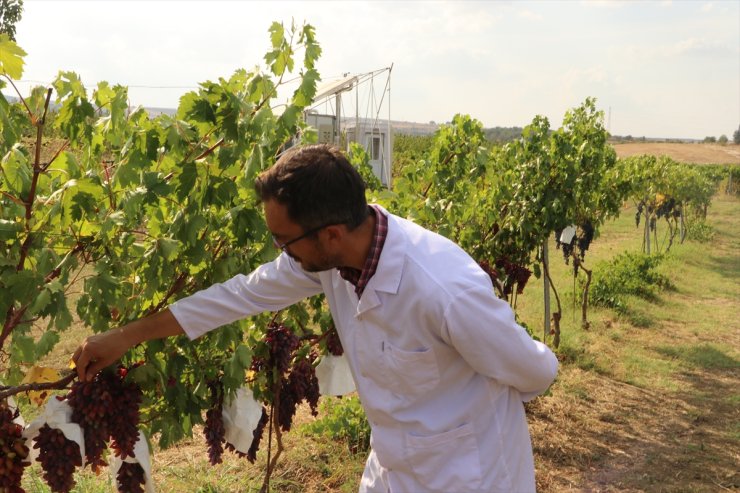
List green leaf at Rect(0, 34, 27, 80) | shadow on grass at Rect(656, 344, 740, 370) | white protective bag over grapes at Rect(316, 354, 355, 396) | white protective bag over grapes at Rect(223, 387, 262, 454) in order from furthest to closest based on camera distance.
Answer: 1. shadow on grass at Rect(656, 344, 740, 370)
2. white protective bag over grapes at Rect(316, 354, 355, 396)
3. white protective bag over grapes at Rect(223, 387, 262, 454)
4. green leaf at Rect(0, 34, 27, 80)

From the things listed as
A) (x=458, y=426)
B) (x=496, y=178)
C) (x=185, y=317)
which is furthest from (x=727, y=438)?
(x=185, y=317)

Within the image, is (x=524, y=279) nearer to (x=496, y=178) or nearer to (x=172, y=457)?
(x=496, y=178)

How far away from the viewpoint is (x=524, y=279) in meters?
5.91

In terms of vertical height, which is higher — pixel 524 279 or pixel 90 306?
pixel 90 306

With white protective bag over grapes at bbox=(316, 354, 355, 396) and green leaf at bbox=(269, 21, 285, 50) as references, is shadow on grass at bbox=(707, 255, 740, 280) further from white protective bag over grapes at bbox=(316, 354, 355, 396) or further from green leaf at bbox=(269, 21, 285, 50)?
green leaf at bbox=(269, 21, 285, 50)

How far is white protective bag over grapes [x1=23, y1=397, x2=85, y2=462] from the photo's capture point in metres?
2.03

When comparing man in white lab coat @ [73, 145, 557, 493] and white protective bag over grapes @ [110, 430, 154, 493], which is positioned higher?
man in white lab coat @ [73, 145, 557, 493]

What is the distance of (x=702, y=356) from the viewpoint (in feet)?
25.8

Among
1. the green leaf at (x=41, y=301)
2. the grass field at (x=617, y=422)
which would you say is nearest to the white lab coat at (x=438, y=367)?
the green leaf at (x=41, y=301)

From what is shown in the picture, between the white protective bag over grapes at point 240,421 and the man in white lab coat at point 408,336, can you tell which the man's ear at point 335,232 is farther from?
the white protective bag over grapes at point 240,421

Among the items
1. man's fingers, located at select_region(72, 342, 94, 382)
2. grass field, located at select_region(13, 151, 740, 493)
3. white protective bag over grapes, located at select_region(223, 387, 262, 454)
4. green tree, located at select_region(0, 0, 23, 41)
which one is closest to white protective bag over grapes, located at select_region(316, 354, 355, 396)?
white protective bag over grapes, located at select_region(223, 387, 262, 454)

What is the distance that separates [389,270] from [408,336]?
0.62ft

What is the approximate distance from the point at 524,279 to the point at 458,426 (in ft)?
13.5

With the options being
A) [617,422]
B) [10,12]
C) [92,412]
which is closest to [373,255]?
[92,412]
